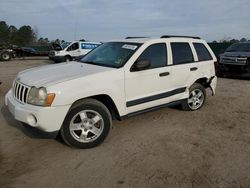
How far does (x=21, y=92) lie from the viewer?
4383mm

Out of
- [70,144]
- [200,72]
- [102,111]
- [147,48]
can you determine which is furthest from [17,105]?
[200,72]

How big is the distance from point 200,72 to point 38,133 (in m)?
3.84

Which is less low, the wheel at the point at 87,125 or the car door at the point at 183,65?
the car door at the point at 183,65

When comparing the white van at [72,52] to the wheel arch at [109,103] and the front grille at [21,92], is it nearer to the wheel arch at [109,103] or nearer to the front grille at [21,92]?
the front grille at [21,92]

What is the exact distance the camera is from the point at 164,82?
5438mm

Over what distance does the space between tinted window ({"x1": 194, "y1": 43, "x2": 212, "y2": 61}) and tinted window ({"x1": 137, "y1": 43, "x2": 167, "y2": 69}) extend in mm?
1159

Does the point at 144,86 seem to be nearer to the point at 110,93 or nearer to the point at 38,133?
the point at 110,93

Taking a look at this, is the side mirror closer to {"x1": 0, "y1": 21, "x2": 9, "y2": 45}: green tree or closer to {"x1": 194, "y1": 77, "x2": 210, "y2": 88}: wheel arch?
{"x1": 194, "y1": 77, "x2": 210, "y2": 88}: wheel arch

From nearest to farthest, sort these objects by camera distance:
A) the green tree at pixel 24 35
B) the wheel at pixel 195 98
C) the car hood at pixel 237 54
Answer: the wheel at pixel 195 98
the car hood at pixel 237 54
the green tree at pixel 24 35

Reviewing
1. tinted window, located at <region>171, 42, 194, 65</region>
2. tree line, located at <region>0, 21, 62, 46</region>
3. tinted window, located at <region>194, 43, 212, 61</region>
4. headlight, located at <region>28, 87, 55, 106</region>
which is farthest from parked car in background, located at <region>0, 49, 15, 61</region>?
tree line, located at <region>0, 21, 62, 46</region>

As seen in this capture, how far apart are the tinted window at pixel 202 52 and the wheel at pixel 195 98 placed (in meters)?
0.63

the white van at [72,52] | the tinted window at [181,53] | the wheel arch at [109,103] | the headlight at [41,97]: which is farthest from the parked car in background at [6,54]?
the headlight at [41,97]

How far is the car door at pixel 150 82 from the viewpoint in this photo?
4867 mm

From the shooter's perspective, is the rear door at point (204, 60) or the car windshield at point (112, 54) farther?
the rear door at point (204, 60)
